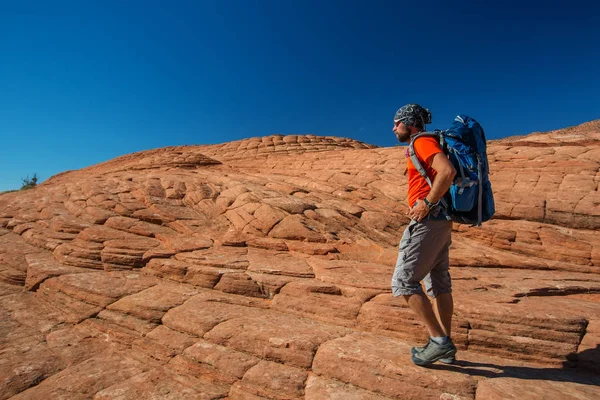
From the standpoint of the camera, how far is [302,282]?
7461 mm

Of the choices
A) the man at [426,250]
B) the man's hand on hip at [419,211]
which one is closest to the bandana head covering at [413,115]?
the man at [426,250]

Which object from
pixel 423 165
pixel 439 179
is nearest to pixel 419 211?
pixel 439 179

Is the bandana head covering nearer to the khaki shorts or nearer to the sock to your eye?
the khaki shorts

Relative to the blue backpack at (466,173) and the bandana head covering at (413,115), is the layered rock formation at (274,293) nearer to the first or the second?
the blue backpack at (466,173)

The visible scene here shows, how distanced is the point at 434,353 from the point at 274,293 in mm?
3732

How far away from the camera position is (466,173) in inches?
170

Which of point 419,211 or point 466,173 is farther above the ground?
point 466,173

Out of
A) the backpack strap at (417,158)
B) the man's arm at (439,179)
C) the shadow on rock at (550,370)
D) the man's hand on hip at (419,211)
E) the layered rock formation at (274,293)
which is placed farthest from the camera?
the layered rock formation at (274,293)

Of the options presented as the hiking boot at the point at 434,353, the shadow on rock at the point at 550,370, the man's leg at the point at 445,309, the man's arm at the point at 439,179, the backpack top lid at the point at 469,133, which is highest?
the backpack top lid at the point at 469,133

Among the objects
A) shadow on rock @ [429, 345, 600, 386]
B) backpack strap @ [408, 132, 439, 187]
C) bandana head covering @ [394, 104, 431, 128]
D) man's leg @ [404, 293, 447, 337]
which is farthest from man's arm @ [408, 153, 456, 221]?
shadow on rock @ [429, 345, 600, 386]

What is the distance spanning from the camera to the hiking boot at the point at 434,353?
445 cm

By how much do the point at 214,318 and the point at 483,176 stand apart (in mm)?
5204

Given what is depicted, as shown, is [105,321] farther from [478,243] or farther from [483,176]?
[478,243]

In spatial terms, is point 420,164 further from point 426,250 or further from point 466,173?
point 426,250
